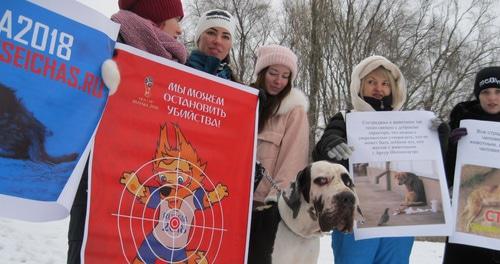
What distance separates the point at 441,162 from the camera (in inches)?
134

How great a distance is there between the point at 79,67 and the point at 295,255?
176cm

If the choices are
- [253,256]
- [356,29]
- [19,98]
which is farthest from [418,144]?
[356,29]

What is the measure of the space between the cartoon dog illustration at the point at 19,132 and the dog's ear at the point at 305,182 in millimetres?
1503

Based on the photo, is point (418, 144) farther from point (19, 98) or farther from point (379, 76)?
point (19, 98)

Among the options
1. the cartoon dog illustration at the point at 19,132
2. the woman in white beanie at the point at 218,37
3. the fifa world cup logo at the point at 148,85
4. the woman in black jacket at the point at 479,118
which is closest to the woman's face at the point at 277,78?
Answer: the woman in white beanie at the point at 218,37

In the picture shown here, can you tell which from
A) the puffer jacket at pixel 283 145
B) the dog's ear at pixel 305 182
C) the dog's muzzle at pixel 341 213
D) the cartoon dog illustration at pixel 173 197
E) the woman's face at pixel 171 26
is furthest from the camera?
the puffer jacket at pixel 283 145

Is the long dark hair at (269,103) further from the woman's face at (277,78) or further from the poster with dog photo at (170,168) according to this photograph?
the poster with dog photo at (170,168)

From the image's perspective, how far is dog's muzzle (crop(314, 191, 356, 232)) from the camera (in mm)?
2756

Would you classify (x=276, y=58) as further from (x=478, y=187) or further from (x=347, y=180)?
(x=478, y=187)

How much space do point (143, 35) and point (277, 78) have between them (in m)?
1.29

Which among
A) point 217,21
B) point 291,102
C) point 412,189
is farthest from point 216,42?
point 412,189

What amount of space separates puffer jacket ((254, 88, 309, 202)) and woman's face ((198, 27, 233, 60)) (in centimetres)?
59

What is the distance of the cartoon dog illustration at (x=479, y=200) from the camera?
353 centimetres

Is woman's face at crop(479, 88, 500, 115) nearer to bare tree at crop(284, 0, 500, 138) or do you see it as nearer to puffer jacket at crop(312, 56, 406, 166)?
puffer jacket at crop(312, 56, 406, 166)
